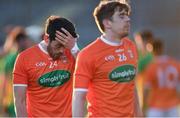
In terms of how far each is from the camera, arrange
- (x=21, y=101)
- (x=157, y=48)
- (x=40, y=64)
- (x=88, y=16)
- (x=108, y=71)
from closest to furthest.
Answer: (x=108, y=71), (x=21, y=101), (x=40, y=64), (x=157, y=48), (x=88, y=16)

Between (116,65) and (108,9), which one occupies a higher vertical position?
(108,9)

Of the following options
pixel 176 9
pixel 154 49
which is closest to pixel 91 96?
pixel 154 49

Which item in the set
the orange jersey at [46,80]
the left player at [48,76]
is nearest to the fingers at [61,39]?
the left player at [48,76]

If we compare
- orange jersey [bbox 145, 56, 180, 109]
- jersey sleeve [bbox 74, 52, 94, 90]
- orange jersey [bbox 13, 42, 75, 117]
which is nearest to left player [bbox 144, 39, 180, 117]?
orange jersey [bbox 145, 56, 180, 109]

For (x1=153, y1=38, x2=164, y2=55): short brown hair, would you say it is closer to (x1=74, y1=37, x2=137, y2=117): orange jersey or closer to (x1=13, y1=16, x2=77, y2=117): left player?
(x1=13, y1=16, x2=77, y2=117): left player

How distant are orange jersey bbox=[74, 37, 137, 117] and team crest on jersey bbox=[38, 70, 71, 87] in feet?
1.54

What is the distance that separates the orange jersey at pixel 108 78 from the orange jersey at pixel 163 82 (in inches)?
221

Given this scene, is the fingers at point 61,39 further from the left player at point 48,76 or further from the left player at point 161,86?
the left player at point 161,86

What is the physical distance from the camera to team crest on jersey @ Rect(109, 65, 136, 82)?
9578mm

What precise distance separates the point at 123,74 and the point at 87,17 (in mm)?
19187

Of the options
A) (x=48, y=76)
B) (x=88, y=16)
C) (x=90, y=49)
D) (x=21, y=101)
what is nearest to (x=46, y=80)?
(x=48, y=76)

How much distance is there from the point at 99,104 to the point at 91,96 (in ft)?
0.38

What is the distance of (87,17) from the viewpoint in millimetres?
28734

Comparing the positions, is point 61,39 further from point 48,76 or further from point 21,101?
point 21,101
